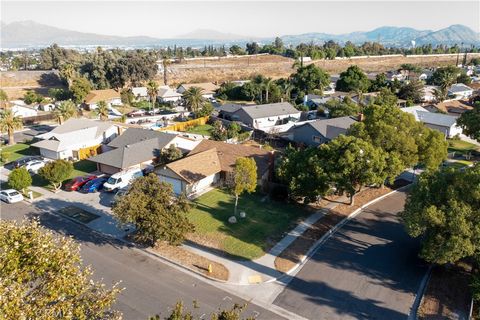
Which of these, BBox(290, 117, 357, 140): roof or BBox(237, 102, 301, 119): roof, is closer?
BBox(290, 117, 357, 140): roof

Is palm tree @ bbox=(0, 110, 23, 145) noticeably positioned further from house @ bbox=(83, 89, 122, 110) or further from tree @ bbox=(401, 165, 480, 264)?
tree @ bbox=(401, 165, 480, 264)

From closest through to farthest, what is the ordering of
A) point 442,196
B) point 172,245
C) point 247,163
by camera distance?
point 442,196, point 172,245, point 247,163

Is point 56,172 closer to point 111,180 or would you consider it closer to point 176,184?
point 111,180

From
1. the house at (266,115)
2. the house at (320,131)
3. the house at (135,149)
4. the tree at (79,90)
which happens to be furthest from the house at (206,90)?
the house at (135,149)

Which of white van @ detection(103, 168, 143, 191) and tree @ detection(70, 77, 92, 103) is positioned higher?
tree @ detection(70, 77, 92, 103)

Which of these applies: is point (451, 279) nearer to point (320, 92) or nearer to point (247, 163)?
point (247, 163)

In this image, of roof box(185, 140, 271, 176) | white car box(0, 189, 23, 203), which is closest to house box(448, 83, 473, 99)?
roof box(185, 140, 271, 176)

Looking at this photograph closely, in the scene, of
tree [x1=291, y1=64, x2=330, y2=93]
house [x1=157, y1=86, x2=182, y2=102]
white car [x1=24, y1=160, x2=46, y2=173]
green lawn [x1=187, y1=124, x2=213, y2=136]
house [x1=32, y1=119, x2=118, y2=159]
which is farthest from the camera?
tree [x1=291, y1=64, x2=330, y2=93]

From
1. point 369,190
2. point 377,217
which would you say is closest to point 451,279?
point 377,217
